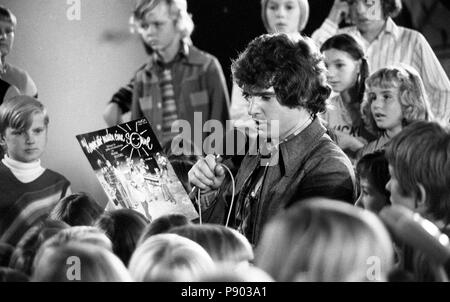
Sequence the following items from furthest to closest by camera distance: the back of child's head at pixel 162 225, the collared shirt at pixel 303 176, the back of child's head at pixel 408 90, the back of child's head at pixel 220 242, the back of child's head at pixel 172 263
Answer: the back of child's head at pixel 408 90, the collared shirt at pixel 303 176, the back of child's head at pixel 162 225, the back of child's head at pixel 220 242, the back of child's head at pixel 172 263

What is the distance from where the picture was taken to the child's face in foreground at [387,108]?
239cm

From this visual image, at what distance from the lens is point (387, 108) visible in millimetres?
2408

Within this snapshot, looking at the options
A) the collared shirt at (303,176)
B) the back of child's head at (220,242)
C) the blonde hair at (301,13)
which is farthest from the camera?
the blonde hair at (301,13)

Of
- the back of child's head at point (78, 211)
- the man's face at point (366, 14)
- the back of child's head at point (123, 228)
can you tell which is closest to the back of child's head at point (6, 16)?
the back of child's head at point (78, 211)

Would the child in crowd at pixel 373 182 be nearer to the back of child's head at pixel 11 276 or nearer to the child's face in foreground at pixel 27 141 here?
the back of child's head at pixel 11 276

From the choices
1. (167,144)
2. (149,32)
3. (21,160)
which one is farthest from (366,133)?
(21,160)

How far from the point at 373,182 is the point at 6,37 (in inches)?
54.8

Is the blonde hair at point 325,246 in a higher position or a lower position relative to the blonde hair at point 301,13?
lower

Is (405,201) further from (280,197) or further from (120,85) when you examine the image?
(120,85)

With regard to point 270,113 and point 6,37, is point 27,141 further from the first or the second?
point 270,113

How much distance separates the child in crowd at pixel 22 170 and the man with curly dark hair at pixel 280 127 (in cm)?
77

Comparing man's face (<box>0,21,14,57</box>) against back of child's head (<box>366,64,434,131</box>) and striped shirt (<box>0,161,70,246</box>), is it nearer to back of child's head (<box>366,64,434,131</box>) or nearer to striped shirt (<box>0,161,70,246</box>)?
striped shirt (<box>0,161,70,246</box>)

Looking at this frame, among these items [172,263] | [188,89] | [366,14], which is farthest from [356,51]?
[172,263]

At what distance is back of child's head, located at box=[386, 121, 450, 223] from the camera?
1740 millimetres
